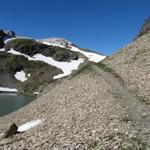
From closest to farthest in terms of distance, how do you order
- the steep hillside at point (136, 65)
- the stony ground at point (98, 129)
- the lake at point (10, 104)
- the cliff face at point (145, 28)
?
1. the stony ground at point (98, 129)
2. the steep hillside at point (136, 65)
3. the lake at point (10, 104)
4. the cliff face at point (145, 28)

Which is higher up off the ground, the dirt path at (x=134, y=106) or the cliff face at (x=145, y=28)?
the cliff face at (x=145, y=28)

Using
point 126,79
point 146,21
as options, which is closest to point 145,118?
point 126,79

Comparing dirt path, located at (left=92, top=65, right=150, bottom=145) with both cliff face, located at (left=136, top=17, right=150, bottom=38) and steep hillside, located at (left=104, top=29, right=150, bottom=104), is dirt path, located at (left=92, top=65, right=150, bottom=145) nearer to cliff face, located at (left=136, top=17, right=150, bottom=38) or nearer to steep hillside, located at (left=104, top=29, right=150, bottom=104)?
steep hillside, located at (left=104, top=29, right=150, bottom=104)

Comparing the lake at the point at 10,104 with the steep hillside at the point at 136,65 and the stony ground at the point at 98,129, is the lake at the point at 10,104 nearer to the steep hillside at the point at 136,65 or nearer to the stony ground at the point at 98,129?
the steep hillside at the point at 136,65

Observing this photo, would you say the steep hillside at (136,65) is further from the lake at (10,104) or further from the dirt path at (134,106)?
the lake at (10,104)

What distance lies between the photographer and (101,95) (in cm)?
4400

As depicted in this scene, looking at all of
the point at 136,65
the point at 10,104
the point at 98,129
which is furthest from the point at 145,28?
the point at 98,129

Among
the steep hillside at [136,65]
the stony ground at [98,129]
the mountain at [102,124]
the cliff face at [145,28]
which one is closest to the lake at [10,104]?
the steep hillside at [136,65]

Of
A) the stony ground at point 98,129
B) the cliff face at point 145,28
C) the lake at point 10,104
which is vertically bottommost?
the stony ground at point 98,129

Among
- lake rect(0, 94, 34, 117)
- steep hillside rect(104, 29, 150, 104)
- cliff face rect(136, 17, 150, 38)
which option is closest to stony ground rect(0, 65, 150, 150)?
steep hillside rect(104, 29, 150, 104)

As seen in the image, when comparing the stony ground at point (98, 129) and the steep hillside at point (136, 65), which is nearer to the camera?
the stony ground at point (98, 129)

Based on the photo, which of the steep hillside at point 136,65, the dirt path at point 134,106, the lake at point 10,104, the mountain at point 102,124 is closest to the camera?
the mountain at point 102,124

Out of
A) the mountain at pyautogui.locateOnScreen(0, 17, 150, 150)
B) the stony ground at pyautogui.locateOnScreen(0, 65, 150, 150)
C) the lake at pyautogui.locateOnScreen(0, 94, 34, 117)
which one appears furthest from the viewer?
the lake at pyautogui.locateOnScreen(0, 94, 34, 117)

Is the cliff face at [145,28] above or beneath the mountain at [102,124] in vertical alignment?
above
